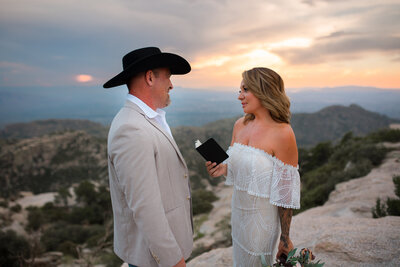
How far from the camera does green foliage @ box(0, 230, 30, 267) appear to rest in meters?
10.4

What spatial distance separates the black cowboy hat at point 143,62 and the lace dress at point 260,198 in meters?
1.17

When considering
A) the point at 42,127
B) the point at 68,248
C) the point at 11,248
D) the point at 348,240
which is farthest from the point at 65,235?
the point at 42,127

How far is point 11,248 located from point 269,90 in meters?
13.9

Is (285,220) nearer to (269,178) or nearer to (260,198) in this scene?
(260,198)

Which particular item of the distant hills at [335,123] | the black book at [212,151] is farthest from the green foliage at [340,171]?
the distant hills at [335,123]

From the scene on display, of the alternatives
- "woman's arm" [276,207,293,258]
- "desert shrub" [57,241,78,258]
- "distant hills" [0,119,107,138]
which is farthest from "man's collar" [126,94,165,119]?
"distant hills" [0,119,107,138]

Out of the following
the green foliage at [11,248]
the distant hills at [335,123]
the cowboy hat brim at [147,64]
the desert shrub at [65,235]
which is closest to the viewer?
the cowboy hat brim at [147,64]

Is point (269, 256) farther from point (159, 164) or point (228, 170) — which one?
point (159, 164)

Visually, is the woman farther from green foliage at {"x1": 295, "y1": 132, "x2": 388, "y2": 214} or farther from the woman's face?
green foliage at {"x1": 295, "y1": 132, "x2": 388, "y2": 214}

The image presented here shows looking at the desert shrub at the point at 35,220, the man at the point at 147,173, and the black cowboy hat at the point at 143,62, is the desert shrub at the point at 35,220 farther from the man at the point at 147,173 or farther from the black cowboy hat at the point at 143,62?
the black cowboy hat at the point at 143,62

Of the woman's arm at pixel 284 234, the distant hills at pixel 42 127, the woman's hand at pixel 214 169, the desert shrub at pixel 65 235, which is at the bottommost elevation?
the desert shrub at pixel 65 235

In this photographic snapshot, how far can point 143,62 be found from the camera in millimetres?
1712

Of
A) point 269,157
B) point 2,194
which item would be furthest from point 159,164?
point 2,194

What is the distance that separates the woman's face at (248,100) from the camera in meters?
2.36
